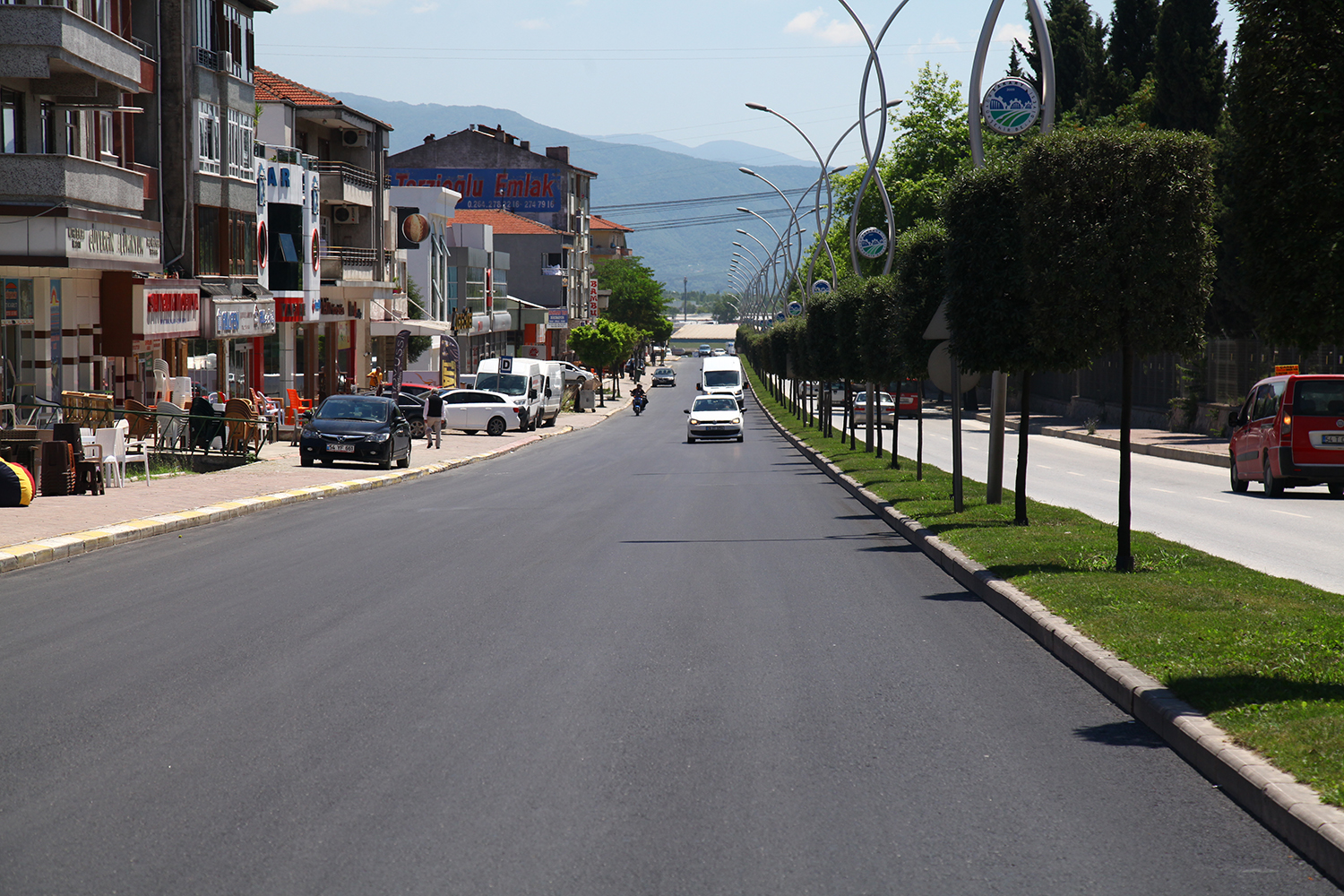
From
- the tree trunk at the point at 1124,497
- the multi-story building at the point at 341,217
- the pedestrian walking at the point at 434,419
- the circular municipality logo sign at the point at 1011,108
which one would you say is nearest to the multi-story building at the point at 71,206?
the pedestrian walking at the point at 434,419

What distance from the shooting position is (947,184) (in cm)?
1717

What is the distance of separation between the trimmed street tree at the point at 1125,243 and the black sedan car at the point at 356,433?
20.6 m

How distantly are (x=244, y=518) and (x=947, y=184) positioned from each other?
33.8 feet

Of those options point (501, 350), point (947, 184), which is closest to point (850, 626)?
point (947, 184)

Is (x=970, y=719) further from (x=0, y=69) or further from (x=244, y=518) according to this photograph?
(x=0, y=69)

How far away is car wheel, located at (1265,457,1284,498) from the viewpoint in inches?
899

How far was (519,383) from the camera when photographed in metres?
54.6

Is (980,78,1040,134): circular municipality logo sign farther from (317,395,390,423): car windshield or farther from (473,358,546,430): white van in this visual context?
(473,358,546,430): white van

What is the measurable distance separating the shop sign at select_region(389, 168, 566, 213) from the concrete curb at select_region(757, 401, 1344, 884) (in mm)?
120192

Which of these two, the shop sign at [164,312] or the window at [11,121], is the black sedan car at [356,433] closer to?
the shop sign at [164,312]

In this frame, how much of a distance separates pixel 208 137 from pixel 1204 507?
26.8 metres

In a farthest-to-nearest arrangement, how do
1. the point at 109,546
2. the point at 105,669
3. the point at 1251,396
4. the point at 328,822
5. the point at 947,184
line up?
the point at 1251,396 < the point at 947,184 < the point at 109,546 < the point at 105,669 < the point at 328,822

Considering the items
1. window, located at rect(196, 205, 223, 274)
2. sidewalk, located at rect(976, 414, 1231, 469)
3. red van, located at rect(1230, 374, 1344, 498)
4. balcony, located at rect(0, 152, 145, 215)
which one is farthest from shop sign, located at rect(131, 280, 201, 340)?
red van, located at rect(1230, 374, 1344, 498)

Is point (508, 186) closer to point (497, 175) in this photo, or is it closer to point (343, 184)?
point (497, 175)
